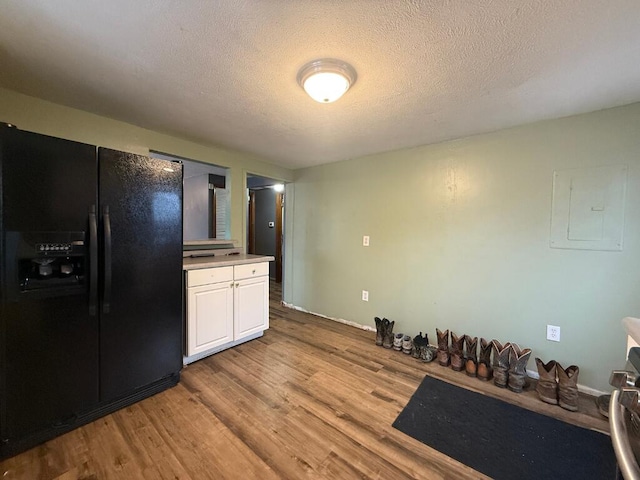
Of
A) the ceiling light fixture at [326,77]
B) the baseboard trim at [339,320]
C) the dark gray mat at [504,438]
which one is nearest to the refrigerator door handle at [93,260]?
the ceiling light fixture at [326,77]

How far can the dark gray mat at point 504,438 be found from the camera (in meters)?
1.28

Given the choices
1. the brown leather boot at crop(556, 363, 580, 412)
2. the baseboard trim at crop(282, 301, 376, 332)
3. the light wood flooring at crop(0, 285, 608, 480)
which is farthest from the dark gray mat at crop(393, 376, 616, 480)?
the baseboard trim at crop(282, 301, 376, 332)

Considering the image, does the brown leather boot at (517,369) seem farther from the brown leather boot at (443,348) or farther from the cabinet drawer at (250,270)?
the cabinet drawer at (250,270)

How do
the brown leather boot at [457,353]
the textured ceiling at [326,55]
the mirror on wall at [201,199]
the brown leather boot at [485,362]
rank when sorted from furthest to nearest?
the mirror on wall at [201,199]
the brown leather boot at [457,353]
the brown leather boot at [485,362]
the textured ceiling at [326,55]

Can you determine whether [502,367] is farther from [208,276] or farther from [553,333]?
[208,276]

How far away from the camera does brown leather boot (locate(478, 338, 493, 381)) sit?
2062 mm

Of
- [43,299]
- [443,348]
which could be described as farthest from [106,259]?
[443,348]

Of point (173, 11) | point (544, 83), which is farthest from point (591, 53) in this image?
point (173, 11)

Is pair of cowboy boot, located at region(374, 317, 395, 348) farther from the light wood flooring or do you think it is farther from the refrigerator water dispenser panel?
the refrigerator water dispenser panel

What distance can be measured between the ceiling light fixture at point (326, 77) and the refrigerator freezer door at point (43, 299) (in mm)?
1347

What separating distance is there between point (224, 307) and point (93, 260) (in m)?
1.11

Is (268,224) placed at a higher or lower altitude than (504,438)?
higher

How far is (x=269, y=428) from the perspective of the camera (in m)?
1.50

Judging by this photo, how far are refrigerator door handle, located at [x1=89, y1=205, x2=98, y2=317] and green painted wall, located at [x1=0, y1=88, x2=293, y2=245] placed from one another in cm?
93
